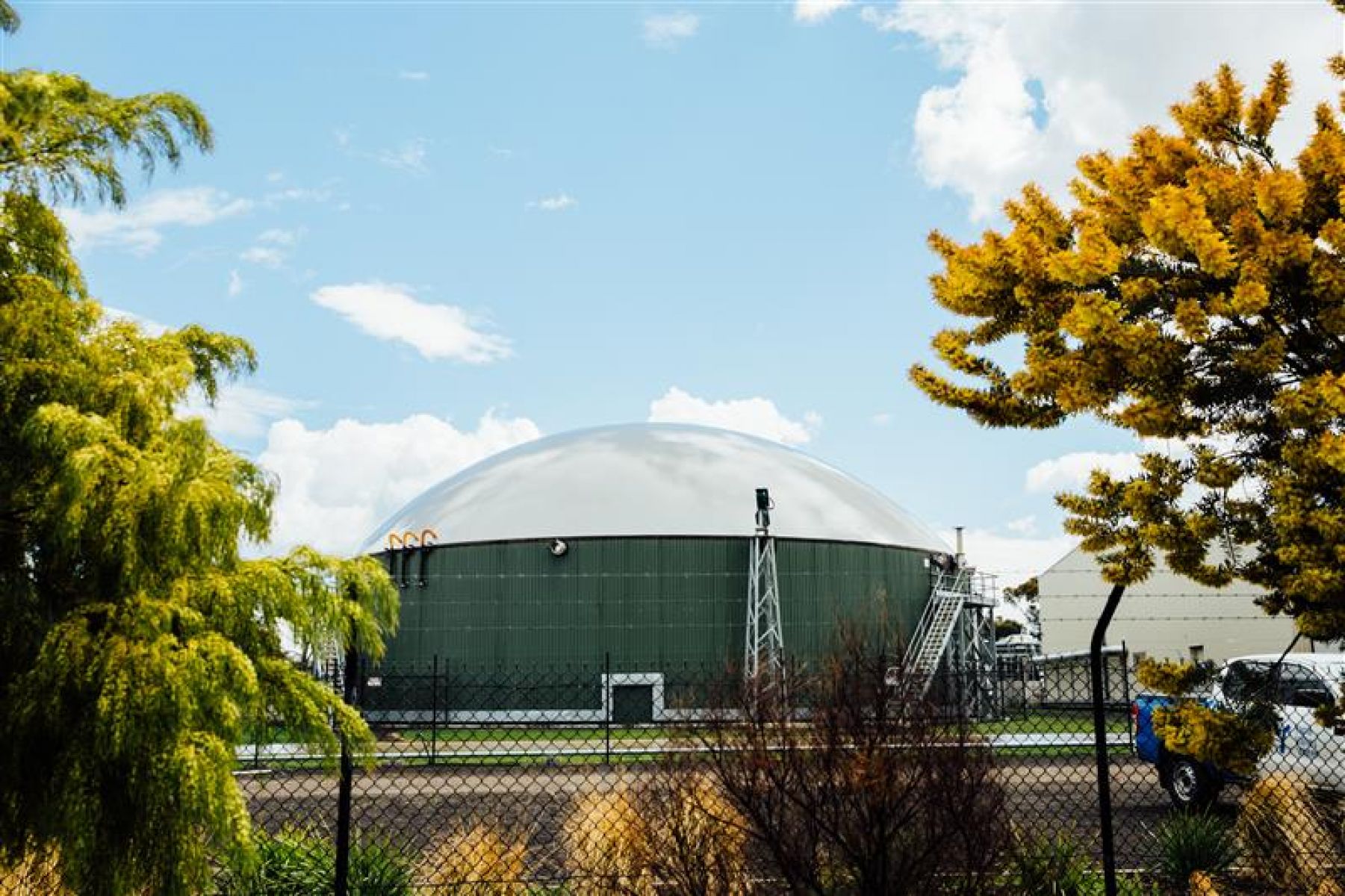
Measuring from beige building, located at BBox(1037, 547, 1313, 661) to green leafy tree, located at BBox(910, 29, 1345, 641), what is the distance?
99.5 feet

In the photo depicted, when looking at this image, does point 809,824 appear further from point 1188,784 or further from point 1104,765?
point 1188,784

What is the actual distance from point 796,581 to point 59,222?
1186 inches

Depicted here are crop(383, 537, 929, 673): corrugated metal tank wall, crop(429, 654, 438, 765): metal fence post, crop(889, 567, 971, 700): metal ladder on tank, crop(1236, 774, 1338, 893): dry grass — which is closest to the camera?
crop(1236, 774, 1338, 893): dry grass

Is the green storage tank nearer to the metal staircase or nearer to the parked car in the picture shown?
the metal staircase

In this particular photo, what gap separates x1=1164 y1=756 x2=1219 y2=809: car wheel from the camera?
523 inches

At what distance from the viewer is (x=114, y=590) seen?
5.39 metres

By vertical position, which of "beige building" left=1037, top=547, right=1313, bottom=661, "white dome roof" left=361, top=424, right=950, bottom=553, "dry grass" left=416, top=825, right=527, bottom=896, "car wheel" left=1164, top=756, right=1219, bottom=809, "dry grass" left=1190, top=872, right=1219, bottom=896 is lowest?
"car wheel" left=1164, top=756, right=1219, bottom=809

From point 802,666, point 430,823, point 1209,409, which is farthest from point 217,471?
point 430,823

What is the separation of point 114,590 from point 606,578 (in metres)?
28.8

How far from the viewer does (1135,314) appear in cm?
694

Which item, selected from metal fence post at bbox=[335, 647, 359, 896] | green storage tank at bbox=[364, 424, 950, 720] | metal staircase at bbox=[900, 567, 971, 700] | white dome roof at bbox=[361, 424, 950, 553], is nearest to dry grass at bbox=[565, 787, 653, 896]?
metal fence post at bbox=[335, 647, 359, 896]

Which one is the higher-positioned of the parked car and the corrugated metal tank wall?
the corrugated metal tank wall

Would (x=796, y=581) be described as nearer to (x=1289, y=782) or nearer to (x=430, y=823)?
(x=430, y=823)

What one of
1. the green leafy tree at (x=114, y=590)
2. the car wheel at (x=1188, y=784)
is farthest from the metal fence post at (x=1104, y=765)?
the car wheel at (x=1188, y=784)
